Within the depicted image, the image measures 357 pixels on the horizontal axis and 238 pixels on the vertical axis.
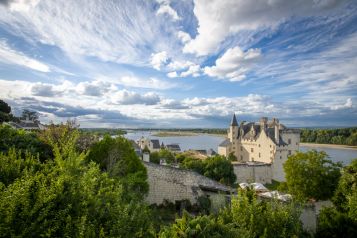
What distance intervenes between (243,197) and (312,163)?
13.3 metres

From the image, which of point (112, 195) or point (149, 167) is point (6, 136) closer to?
point (149, 167)

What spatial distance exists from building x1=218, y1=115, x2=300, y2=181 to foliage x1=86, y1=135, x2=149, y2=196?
98.0ft

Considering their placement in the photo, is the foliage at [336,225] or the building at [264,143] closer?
the foliage at [336,225]

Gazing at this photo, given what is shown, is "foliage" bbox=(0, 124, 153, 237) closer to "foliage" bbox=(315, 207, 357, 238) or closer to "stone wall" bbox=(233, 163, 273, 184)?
"foliage" bbox=(315, 207, 357, 238)

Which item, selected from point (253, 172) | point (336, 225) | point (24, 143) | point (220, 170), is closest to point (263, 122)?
point (253, 172)

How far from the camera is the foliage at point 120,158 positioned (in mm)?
14359

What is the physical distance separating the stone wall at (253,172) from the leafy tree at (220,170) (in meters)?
2.56

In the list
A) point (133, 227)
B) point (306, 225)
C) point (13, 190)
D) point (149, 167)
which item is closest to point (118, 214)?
point (133, 227)

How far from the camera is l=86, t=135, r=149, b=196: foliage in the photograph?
14359 millimetres

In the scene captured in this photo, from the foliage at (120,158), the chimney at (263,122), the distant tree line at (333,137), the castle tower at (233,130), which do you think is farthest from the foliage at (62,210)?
the distant tree line at (333,137)

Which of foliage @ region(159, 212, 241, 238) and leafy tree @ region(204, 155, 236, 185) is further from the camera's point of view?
leafy tree @ region(204, 155, 236, 185)

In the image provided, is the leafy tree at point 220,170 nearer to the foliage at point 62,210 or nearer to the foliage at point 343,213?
the foliage at point 343,213

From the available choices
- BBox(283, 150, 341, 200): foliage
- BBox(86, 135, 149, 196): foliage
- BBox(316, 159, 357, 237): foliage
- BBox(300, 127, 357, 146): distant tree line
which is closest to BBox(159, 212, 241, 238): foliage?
BBox(86, 135, 149, 196): foliage

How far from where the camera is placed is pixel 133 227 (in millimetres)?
6125
